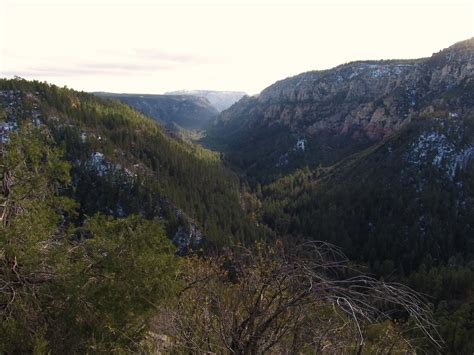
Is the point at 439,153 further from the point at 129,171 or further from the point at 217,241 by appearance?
the point at 129,171

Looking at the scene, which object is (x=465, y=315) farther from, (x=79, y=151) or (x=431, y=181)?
(x=79, y=151)

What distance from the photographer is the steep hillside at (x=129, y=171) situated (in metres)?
109

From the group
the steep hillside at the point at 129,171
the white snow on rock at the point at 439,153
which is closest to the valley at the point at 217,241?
the white snow on rock at the point at 439,153

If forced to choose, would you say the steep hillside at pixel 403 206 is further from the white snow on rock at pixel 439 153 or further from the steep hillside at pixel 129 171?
the steep hillside at pixel 129 171

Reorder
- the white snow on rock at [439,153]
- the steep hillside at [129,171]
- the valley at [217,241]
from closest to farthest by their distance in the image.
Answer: the valley at [217,241] < the steep hillside at [129,171] < the white snow on rock at [439,153]

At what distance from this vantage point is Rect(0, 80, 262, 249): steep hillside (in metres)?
109

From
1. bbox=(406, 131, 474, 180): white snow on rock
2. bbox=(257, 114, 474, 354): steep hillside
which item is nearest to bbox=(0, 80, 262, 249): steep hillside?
bbox=(257, 114, 474, 354): steep hillside

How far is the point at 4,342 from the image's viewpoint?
1164 cm

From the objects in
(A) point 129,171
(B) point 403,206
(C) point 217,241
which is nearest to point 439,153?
(B) point 403,206

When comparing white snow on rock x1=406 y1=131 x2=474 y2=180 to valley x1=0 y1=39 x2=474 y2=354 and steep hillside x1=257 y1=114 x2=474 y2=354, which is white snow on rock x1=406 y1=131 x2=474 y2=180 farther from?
valley x1=0 y1=39 x2=474 y2=354

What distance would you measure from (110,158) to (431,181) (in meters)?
110

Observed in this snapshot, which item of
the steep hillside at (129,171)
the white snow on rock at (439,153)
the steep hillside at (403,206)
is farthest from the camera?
the white snow on rock at (439,153)

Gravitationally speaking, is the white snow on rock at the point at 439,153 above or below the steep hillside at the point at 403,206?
above

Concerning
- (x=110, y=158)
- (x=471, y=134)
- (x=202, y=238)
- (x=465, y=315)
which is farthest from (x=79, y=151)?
(x=471, y=134)
